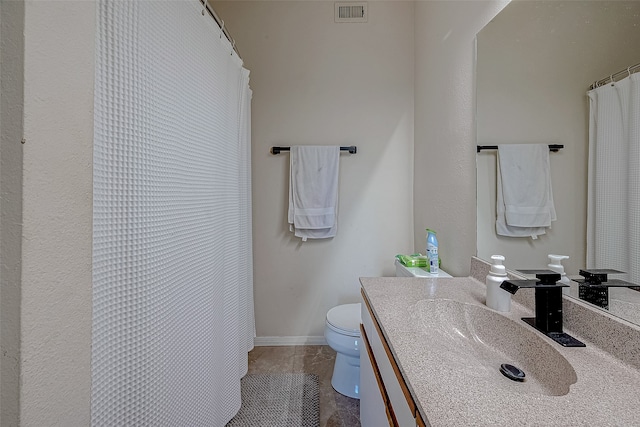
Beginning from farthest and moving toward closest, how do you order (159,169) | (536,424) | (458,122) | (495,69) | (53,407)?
(458,122) → (495,69) → (159,169) → (53,407) → (536,424)

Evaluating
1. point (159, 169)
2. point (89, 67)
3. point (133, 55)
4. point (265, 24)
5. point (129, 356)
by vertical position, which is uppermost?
point (265, 24)

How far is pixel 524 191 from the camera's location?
3.42ft

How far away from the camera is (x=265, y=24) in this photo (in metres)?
2.03

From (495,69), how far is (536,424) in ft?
4.12

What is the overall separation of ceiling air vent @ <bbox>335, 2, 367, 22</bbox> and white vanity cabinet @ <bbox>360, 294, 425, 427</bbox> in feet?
6.66

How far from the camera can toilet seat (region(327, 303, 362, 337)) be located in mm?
1458

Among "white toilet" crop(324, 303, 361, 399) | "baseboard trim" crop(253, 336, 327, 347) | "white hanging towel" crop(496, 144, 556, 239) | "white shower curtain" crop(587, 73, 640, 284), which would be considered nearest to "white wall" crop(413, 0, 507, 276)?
"white hanging towel" crop(496, 144, 556, 239)

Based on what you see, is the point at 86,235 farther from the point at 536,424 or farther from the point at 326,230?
the point at 326,230

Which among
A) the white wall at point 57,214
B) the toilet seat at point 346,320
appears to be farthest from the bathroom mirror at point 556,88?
the white wall at point 57,214

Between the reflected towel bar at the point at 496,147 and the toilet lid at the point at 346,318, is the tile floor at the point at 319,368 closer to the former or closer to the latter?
the toilet lid at the point at 346,318

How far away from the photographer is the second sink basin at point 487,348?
1.99ft

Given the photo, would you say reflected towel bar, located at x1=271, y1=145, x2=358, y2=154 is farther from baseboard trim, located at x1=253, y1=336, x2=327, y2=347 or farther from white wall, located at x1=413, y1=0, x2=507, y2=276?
baseboard trim, located at x1=253, y1=336, x2=327, y2=347

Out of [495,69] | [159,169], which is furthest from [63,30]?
[495,69]

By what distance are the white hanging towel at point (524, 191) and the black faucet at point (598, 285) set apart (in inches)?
9.1
